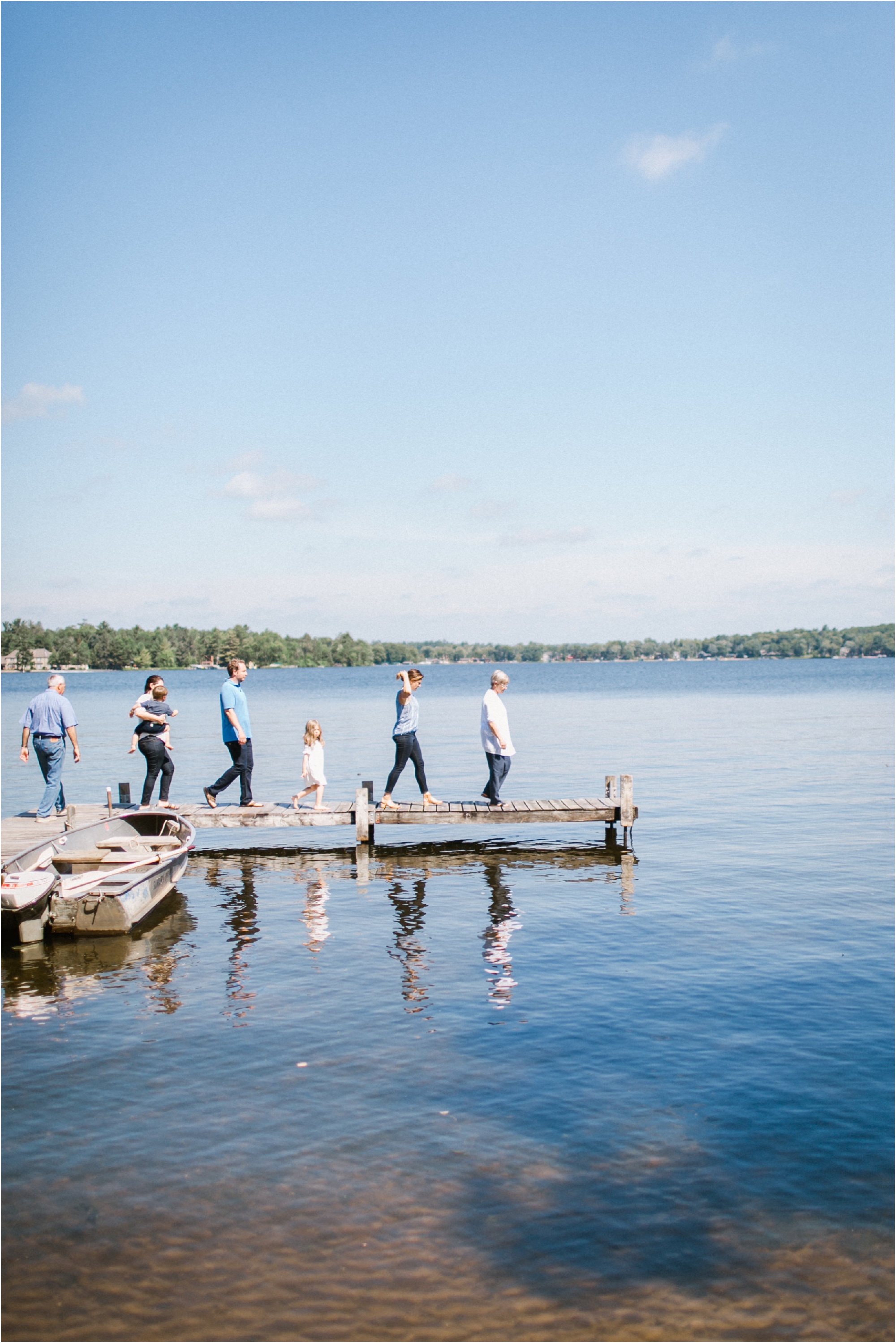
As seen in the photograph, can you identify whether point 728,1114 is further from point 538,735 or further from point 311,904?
point 538,735

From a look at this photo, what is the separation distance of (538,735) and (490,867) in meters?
26.3

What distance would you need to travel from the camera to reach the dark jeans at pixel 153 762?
1688 centimetres

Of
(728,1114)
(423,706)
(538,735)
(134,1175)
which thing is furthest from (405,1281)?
(423,706)

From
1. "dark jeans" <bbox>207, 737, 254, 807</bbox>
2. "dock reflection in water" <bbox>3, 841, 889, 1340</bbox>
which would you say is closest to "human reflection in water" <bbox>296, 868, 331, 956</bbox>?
"dock reflection in water" <bbox>3, 841, 889, 1340</bbox>

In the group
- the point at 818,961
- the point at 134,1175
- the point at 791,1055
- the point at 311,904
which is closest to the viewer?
the point at 134,1175

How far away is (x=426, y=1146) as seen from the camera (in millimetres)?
7246

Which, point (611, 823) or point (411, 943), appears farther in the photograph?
point (611, 823)

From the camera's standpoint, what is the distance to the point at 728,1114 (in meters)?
7.74

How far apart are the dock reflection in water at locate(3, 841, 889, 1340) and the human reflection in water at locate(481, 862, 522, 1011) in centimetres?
8

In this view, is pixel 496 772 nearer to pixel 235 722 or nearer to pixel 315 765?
pixel 315 765

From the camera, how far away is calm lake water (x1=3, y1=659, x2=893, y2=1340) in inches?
226

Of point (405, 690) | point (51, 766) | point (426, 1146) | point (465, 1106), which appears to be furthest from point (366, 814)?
point (426, 1146)

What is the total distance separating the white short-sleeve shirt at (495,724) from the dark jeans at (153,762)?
557 cm

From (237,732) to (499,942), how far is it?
20.2 ft
